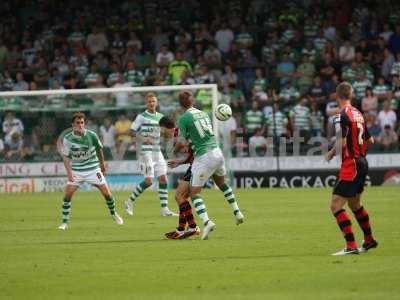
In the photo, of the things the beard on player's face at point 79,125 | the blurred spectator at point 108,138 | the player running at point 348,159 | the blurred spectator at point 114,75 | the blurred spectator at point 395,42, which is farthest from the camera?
the blurred spectator at point 114,75

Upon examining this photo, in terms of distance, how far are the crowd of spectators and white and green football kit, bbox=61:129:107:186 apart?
34.9 feet

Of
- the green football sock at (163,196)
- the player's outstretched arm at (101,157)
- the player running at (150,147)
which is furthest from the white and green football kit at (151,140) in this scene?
the player's outstretched arm at (101,157)

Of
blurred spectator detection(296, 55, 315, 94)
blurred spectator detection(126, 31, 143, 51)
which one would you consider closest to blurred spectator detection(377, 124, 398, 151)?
blurred spectator detection(296, 55, 315, 94)

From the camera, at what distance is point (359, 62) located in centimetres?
3114

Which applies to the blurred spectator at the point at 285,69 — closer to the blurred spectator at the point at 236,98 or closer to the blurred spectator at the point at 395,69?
the blurred spectator at the point at 236,98

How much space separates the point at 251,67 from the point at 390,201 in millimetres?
11186

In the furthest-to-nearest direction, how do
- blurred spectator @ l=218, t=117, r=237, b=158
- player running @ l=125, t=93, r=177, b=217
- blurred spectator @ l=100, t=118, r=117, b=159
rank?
blurred spectator @ l=218, t=117, r=237, b=158 < blurred spectator @ l=100, t=118, r=117, b=159 < player running @ l=125, t=93, r=177, b=217

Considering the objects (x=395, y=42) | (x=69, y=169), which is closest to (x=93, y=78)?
(x=395, y=42)

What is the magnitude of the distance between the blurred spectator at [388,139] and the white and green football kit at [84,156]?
43.4 feet

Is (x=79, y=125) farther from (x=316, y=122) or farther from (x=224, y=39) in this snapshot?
(x=224, y=39)

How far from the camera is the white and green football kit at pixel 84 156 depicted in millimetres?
17703

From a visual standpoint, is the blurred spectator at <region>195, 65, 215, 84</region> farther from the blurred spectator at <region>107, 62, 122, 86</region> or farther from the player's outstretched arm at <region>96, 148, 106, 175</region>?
the player's outstretched arm at <region>96, 148, 106, 175</region>

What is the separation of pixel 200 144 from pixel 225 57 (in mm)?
18435

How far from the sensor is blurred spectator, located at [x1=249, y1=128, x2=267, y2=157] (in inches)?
1162
